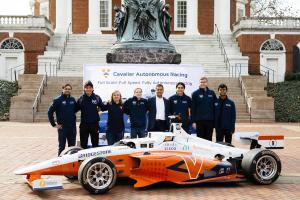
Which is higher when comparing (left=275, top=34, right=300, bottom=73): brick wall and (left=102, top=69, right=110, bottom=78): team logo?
(left=275, top=34, right=300, bottom=73): brick wall

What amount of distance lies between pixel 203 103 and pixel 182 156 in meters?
2.55

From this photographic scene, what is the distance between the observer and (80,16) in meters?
45.8

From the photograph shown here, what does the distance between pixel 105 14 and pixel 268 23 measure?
13.0m

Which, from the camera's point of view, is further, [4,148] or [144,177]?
[4,148]

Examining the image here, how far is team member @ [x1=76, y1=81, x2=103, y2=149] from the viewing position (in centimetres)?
1187

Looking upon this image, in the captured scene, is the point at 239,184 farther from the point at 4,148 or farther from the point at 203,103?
the point at 4,148

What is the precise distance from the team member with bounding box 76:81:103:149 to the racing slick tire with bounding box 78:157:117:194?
247cm

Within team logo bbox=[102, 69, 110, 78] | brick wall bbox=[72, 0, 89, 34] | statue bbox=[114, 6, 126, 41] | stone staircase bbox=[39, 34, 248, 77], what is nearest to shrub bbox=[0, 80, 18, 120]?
stone staircase bbox=[39, 34, 248, 77]

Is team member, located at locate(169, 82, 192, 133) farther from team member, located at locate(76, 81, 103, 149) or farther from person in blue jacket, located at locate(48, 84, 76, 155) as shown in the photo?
person in blue jacket, located at locate(48, 84, 76, 155)

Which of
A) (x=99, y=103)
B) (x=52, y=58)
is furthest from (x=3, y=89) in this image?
(x=99, y=103)

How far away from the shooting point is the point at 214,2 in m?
46.6

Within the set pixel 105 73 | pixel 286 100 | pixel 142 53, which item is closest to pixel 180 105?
pixel 105 73

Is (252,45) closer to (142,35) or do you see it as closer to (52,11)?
(52,11)

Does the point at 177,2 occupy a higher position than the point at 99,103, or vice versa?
the point at 177,2
